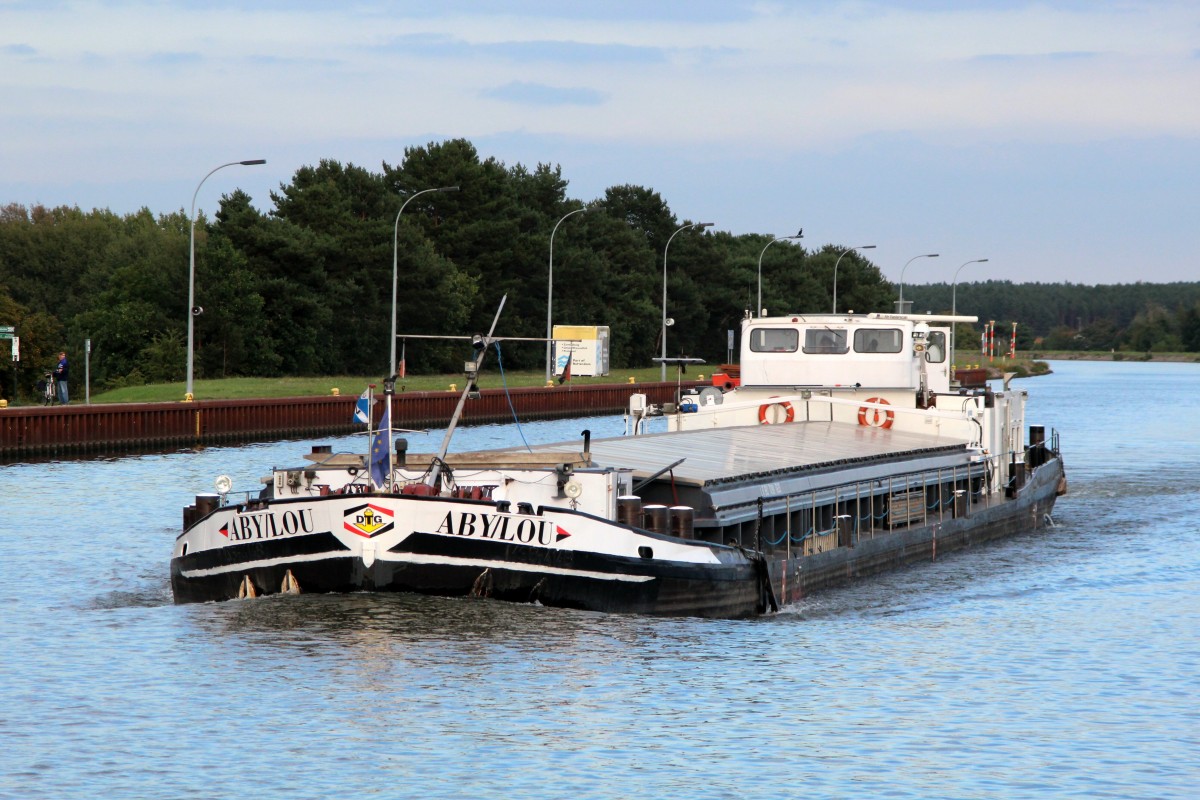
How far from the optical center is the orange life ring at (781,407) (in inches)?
1352

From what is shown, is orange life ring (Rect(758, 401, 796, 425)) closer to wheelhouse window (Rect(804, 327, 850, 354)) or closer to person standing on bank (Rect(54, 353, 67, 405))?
wheelhouse window (Rect(804, 327, 850, 354))

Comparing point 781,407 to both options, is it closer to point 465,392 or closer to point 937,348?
point 937,348

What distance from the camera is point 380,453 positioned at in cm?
2020

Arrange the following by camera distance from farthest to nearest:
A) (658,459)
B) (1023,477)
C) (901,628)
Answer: (1023,477) < (658,459) < (901,628)

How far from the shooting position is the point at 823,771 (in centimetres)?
1513

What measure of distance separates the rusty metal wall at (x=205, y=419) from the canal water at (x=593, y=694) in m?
23.6

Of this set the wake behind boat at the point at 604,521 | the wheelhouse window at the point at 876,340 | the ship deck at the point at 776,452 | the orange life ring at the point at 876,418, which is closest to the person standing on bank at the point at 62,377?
the wake behind boat at the point at 604,521

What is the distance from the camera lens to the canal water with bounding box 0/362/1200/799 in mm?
14781

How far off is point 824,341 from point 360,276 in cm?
6492

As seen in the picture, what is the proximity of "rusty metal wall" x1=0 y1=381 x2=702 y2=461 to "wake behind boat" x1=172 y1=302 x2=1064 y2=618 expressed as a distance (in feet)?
78.6

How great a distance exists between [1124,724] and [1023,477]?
20747mm

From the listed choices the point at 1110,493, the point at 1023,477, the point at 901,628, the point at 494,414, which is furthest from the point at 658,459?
the point at 494,414

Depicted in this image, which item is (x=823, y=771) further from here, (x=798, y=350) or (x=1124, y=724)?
(x=798, y=350)

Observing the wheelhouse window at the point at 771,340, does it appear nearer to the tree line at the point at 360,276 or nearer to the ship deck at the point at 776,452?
the ship deck at the point at 776,452
